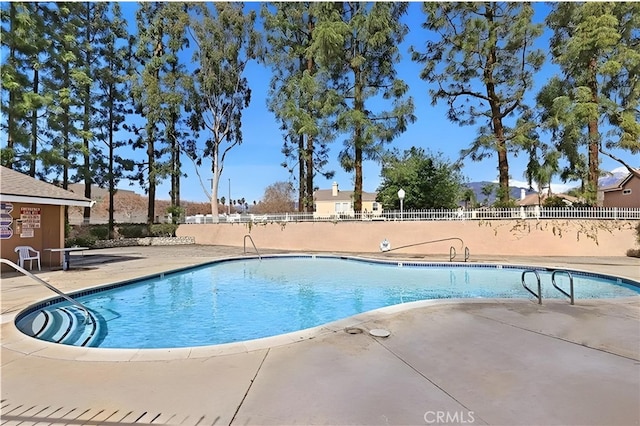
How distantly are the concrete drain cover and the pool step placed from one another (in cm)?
420

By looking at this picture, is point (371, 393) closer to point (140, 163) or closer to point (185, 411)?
point (185, 411)

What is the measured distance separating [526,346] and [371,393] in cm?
214

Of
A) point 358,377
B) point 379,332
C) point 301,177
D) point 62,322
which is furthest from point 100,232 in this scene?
point 358,377

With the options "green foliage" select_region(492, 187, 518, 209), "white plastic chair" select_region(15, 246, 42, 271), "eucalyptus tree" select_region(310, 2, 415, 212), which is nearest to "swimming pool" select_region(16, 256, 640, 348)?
"white plastic chair" select_region(15, 246, 42, 271)

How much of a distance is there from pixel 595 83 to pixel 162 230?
25297mm

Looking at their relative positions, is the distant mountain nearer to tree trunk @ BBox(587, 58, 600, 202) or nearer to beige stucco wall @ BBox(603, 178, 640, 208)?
tree trunk @ BBox(587, 58, 600, 202)

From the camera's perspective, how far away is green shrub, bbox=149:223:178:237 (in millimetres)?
23195

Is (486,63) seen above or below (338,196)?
above

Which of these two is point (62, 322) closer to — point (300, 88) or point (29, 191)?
point (29, 191)

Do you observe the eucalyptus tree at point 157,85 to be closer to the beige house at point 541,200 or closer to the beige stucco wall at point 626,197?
the beige house at point 541,200

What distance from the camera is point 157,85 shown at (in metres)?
23.4

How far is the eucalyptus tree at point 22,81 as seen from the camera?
15.7m

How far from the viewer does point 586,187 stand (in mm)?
17234
